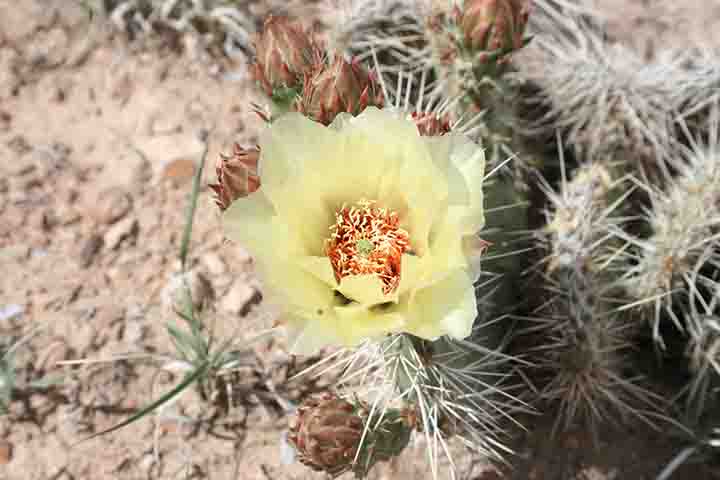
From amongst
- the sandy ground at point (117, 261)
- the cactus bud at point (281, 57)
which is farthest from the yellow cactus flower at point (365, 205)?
the sandy ground at point (117, 261)

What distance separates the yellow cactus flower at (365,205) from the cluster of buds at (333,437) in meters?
0.21

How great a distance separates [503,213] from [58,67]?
1.42 m

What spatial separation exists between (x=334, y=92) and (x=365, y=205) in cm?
22

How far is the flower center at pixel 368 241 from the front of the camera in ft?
4.80

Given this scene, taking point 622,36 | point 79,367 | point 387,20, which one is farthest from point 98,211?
point 622,36

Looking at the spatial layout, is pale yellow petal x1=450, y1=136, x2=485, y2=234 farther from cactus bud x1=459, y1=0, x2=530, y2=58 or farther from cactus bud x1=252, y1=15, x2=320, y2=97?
cactus bud x1=459, y1=0, x2=530, y2=58

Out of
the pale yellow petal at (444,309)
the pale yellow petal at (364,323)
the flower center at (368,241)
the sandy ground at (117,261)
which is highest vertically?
the pale yellow petal at (444,309)

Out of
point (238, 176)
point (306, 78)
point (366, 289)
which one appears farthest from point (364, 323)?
point (306, 78)

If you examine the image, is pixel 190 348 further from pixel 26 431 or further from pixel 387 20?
pixel 387 20

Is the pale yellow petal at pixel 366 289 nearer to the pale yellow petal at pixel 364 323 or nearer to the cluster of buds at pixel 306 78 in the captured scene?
the pale yellow petal at pixel 364 323

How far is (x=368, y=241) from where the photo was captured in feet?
4.73

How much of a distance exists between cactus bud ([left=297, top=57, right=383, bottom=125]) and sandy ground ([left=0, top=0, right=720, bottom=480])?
0.81 metres

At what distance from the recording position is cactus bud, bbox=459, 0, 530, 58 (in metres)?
1.63

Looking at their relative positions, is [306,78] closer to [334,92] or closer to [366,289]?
[334,92]
